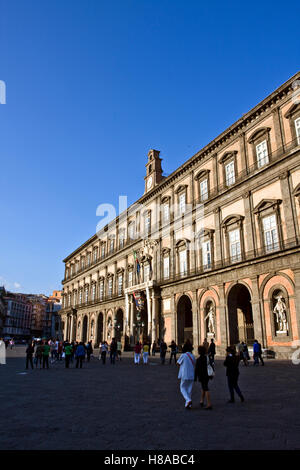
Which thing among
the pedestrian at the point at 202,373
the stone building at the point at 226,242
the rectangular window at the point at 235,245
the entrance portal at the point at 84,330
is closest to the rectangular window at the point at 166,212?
the stone building at the point at 226,242

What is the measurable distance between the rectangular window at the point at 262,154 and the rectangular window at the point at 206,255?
752 cm

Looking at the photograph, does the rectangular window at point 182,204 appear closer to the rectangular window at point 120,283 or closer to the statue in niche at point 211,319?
the statue in niche at point 211,319

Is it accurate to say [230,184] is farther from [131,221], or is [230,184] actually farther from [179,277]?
[131,221]

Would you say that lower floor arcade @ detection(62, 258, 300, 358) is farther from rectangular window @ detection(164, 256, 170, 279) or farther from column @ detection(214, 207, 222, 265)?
column @ detection(214, 207, 222, 265)

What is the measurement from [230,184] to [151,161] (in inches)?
622

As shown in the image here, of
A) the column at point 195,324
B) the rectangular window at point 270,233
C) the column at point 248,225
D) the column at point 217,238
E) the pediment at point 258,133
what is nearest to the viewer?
the rectangular window at point 270,233

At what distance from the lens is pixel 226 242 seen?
27.2 metres

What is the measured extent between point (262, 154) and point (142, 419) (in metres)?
22.3

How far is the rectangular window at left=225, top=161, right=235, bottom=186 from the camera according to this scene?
91.9ft

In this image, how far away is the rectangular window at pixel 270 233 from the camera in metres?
23.0

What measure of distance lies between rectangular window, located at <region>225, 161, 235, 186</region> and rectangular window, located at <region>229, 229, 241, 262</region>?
4156mm

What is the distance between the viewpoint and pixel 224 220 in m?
27.5

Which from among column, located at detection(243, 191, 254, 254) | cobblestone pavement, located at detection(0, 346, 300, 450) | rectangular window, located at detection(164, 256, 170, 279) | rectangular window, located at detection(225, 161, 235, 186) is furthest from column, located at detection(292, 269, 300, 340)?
rectangular window, located at detection(164, 256, 170, 279)

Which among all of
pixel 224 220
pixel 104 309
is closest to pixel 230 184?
pixel 224 220
